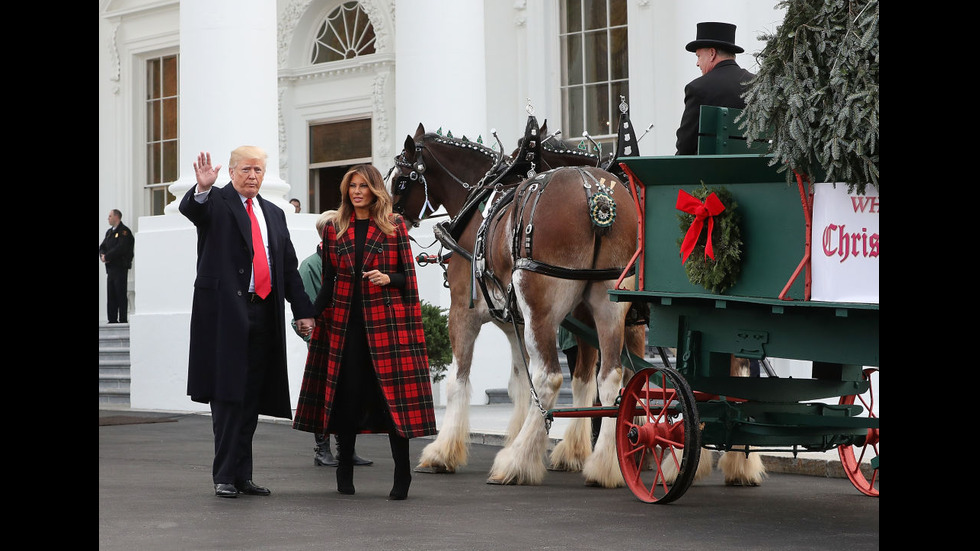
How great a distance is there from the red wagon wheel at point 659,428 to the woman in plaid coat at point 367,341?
109 centimetres

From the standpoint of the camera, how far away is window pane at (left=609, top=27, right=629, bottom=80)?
17.0m

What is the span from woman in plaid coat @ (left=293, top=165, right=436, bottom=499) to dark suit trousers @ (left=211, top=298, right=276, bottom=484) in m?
0.25

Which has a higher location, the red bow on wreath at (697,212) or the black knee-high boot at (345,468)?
the red bow on wreath at (697,212)

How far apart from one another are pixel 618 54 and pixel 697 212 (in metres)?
11.3

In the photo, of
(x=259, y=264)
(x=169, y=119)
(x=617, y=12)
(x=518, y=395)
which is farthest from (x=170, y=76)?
(x=259, y=264)

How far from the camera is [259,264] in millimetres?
7348

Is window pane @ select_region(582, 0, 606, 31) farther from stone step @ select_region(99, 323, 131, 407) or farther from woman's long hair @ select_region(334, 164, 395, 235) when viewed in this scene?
woman's long hair @ select_region(334, 164, 395, 235)

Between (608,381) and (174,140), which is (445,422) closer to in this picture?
(608,381)

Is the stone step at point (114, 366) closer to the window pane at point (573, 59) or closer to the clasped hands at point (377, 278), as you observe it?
the window pane at point (573, 59)

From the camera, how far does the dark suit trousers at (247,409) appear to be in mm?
7195

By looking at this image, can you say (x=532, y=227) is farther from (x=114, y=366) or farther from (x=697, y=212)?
(x=114, y=366)

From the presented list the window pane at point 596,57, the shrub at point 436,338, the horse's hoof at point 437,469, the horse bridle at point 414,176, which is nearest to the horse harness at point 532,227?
the horse's hoof at point 437,469

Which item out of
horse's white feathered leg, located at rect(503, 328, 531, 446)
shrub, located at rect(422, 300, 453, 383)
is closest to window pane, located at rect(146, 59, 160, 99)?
shrub, located at rect(422, 300, 453, 383)
